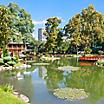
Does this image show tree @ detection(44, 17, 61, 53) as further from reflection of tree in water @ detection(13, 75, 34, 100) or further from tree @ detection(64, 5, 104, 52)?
reflection of tree in water @ detection(13, 75, 34, 100)

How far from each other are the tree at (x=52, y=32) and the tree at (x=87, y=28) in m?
3.70

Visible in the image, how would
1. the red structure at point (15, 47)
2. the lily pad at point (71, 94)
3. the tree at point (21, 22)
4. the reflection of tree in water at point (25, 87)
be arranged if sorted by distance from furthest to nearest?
the tree at point (21, 22) < the red structure at point (15, 47) < the reflection of tree in water at point (25, 87) < the lily pad at point (71, 94)

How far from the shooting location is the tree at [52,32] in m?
77.1

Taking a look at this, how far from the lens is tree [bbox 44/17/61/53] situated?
77125 mm

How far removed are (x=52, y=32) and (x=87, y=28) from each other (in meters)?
9.35

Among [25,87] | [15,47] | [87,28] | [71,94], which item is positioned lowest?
[71,94]

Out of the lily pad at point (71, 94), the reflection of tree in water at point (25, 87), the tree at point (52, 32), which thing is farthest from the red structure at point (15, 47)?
the lily pad at point (71, 94)

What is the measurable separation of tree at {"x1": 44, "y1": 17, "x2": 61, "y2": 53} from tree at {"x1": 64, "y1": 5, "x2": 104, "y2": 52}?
12.1ft

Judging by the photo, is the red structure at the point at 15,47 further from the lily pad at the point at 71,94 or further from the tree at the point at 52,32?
the lily pad at the point at 71,94

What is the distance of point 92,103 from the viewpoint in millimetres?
20688

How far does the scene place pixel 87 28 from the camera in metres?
79.6

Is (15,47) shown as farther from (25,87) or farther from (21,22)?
(25,87)

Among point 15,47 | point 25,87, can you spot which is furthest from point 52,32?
point 25,87

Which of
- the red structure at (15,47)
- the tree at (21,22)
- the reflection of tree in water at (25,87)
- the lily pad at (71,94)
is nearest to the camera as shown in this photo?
the lily pad at (71,94)
